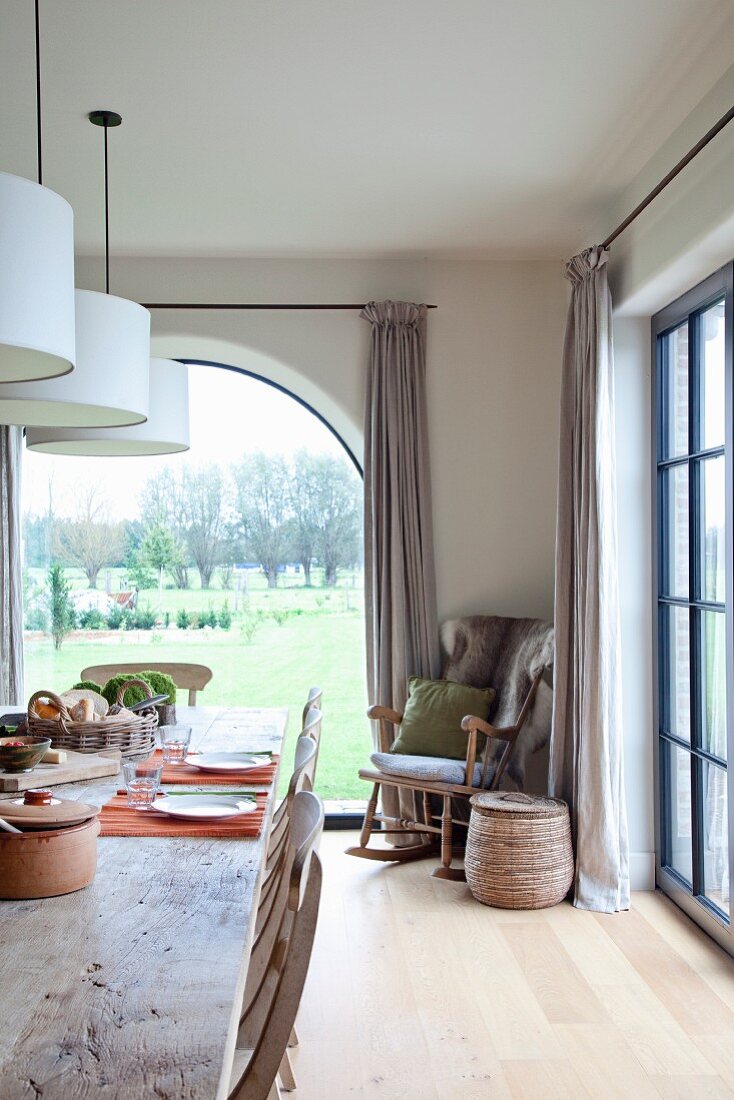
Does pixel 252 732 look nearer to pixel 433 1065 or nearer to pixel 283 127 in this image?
pixel 433 1065

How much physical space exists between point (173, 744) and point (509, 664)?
7.50ft

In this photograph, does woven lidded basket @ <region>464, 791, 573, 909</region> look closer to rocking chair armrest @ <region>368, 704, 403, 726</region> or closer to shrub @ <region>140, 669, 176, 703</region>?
rocking chair armrest @ <region>368, 704, 403, 726</region>

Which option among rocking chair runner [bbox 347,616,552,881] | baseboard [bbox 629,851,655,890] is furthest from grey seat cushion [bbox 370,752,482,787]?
baseboard [bbox 629,851,655,890]

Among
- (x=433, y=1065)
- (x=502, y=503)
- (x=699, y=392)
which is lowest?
(x=433, y=1065)

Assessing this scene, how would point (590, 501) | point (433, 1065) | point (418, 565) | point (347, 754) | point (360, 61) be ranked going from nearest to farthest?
point (433, 1065), point (360, 61), point (590, 501), point (418, 565), point (347, 754)

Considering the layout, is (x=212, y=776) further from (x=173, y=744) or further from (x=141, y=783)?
(x=141, y=783)

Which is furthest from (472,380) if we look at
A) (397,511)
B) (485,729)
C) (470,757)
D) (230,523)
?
(470,757)

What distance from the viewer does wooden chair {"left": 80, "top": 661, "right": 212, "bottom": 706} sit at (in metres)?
4.25

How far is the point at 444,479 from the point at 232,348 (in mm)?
1241

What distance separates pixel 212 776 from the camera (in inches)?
105

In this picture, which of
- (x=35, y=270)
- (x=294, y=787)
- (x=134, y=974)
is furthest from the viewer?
(x=294, y=787)

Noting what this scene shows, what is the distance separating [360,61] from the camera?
3.10 meters

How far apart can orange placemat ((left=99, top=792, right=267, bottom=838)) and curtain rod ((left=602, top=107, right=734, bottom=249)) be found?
2310 millimetres

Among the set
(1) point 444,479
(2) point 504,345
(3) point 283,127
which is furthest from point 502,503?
(3) point 283,127
